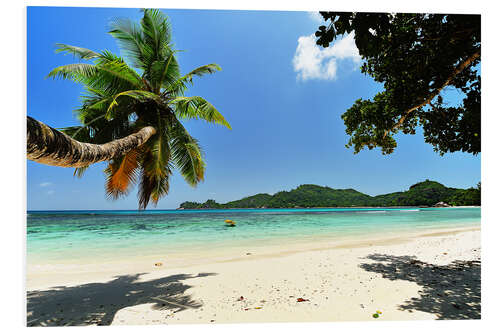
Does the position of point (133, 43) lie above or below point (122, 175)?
above

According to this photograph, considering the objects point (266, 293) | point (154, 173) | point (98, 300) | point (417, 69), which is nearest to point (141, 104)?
point (154, 173)

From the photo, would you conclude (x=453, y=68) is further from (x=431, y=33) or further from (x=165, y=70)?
(x=165, y=70)

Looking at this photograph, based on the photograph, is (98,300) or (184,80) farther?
(184,80)

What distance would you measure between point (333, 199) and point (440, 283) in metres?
32.1

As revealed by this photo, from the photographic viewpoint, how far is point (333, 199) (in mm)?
33312

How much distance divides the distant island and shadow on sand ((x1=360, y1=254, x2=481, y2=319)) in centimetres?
2255

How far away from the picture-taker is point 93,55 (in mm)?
3512

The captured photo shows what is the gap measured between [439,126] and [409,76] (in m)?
1.39

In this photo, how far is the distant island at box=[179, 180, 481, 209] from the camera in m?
26.5

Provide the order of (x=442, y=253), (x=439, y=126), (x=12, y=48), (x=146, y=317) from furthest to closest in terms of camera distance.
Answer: (x=442, y=253) < (x=439, y=126) < (x=146, y=317) < (x=12, y=48)

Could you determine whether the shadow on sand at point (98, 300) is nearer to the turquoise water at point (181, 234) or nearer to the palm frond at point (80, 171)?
the palm frond at point (80, 171)

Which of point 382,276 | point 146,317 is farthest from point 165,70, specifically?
point 382,276

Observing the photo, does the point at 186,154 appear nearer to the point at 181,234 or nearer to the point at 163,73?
the point at 163,73

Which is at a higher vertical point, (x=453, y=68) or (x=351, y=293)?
(x=453, y=68)
